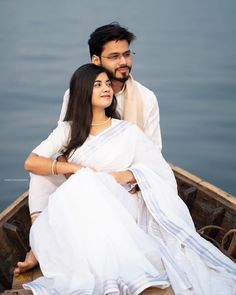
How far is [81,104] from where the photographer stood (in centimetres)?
290

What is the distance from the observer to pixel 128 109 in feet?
11.1

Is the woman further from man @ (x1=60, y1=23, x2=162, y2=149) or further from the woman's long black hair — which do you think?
man @ (x1=60, y1=23, x2=162, y2=149)

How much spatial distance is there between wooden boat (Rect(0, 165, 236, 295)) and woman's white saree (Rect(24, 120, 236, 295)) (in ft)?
1.56

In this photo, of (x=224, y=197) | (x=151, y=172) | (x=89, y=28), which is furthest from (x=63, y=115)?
(x=89, y=28)

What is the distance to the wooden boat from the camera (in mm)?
3189

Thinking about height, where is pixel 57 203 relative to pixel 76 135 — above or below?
below

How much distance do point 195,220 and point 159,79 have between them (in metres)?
5.90

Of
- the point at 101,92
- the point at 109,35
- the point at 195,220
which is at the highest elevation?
the point at 109,35

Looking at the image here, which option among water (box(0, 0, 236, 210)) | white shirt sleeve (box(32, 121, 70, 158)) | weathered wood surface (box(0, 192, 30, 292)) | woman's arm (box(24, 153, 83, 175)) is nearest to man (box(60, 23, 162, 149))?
white shirt sleeve (box(32, 121, 70, 158))

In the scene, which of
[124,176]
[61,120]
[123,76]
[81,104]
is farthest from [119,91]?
[124,176]

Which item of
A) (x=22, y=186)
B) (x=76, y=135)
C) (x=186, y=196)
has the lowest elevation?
(x=22, y=186)

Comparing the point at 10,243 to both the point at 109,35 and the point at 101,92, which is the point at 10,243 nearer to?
the point at 101,92

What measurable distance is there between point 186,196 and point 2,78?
6.87 m

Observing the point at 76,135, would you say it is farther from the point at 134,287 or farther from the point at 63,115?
the point at 134,287
